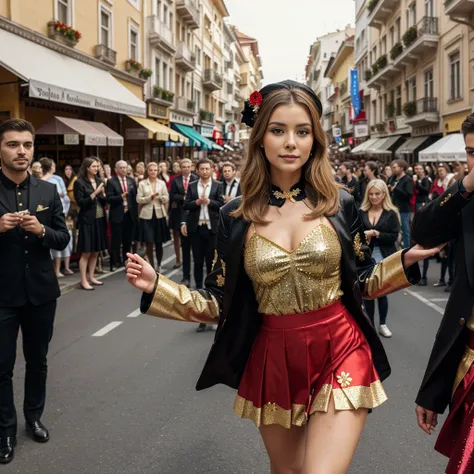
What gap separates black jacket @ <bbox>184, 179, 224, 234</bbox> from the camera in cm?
879

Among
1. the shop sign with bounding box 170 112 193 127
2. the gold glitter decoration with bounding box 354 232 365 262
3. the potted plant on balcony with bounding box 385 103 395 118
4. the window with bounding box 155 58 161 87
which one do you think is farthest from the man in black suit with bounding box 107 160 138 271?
the potted plant on balcony with bounding box 385 103 395 118

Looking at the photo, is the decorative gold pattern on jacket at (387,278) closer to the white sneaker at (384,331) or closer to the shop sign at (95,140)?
the white sneaker at (384,331)

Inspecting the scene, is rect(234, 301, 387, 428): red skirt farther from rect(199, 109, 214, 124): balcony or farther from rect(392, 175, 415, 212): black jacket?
rect(199, 109, 214, 124): balcony

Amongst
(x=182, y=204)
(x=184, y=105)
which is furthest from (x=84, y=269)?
(x=184, y=105)

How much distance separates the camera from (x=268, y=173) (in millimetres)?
2754

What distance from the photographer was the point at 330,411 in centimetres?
235

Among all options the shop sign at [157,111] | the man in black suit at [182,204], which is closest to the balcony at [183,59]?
the shop sign at [157,111]

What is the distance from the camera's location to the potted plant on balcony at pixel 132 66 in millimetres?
26609

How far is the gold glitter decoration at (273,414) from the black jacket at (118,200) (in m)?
9.30

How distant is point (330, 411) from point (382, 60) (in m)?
40.0

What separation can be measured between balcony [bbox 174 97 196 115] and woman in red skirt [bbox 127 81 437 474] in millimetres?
35184

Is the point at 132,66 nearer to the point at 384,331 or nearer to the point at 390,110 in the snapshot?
the point at 390,110

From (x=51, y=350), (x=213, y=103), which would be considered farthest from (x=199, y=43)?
(x=51, y=350)

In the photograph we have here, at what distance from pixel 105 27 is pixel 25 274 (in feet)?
72.1
